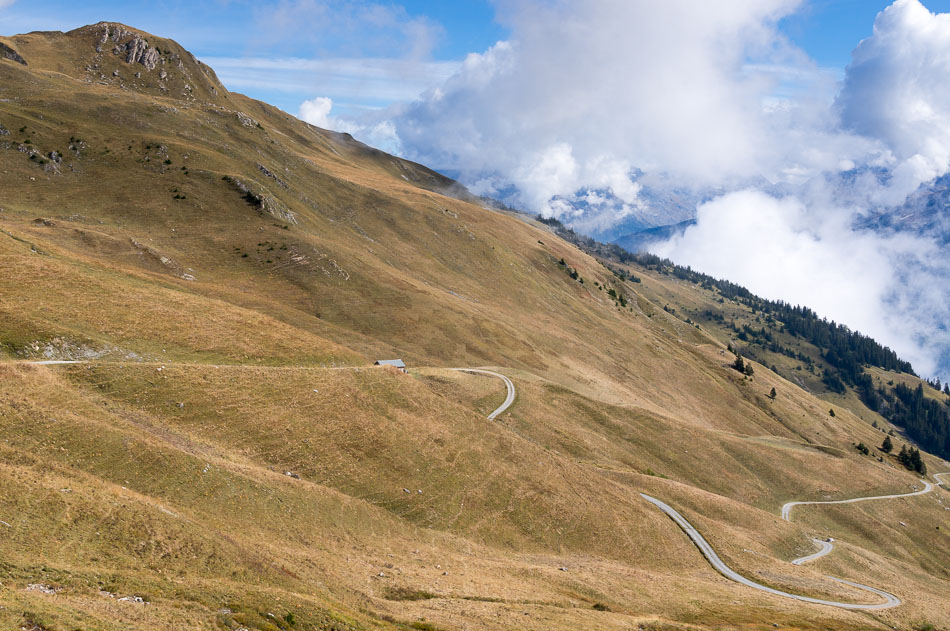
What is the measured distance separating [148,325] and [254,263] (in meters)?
51.8

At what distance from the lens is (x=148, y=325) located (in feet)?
216

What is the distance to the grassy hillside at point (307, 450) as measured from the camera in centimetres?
3142

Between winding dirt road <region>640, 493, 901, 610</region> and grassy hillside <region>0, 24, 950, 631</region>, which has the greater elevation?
grassy hillside <region>0, 24, 950, 631</region>

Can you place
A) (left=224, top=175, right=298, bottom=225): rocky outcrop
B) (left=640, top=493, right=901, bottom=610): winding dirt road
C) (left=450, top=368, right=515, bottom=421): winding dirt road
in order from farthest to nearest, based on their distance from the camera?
(left=224, top=175, right=298, bottom=225): rocky outcrop
(left=450, top=368, right=515, bottom=421): winding dirt road
(left=640, top=493, right=901, bottom=610): winding dirt road

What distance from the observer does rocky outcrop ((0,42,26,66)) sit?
165 m

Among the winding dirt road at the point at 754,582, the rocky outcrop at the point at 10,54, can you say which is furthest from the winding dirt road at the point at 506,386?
the rocky outcrop at the point at 10,54

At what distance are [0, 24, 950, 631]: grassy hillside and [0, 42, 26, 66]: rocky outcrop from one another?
21235mm

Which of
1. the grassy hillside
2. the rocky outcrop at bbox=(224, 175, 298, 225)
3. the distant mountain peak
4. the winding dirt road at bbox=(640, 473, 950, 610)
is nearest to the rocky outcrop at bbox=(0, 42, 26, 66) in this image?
the distant mountain peak

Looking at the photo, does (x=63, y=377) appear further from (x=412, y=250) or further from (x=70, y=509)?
(x=412, y=250)

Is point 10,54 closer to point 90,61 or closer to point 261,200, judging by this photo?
point 90,61

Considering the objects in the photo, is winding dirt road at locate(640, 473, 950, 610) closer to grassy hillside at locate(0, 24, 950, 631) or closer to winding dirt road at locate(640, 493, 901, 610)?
winding dirt road at locate(640, 493, 901, 610)

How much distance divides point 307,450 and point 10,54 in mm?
200402

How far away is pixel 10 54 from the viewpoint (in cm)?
16738

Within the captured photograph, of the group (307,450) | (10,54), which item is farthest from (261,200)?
(10,54)
